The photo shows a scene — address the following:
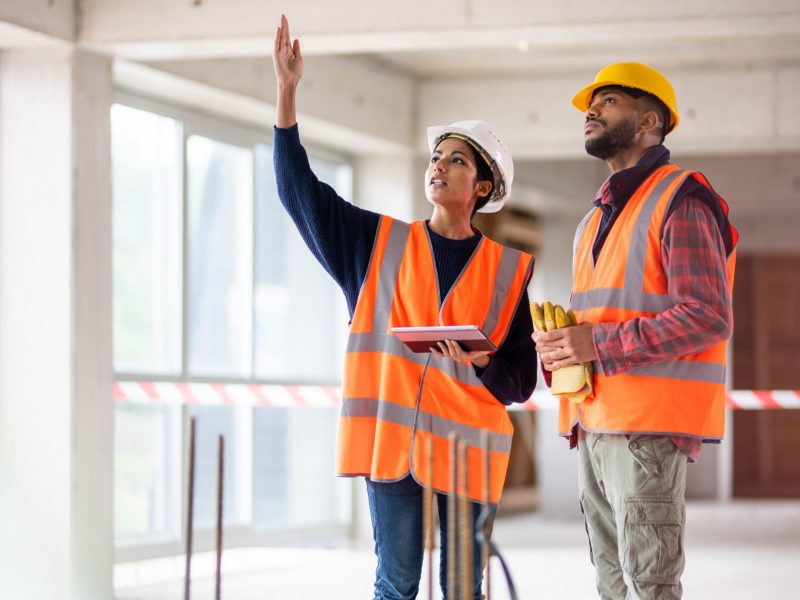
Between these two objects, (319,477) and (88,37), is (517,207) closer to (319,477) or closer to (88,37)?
(319,477)

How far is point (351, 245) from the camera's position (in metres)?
3.54

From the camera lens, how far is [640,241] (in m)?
3.14

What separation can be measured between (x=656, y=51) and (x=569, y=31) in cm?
268

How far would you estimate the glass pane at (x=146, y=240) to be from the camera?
24.3ft

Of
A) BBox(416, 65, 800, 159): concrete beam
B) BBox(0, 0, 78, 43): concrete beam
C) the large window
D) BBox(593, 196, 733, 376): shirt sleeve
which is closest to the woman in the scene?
BBox(593, 196, 733, 376): shirt sleeve

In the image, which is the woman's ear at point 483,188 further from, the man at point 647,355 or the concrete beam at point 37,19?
the concrete beam at point 37,19

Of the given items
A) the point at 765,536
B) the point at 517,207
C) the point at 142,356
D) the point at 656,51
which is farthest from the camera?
the point at 517,207

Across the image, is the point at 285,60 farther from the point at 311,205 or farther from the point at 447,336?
the point at 447,336

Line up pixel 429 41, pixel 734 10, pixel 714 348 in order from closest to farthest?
1. pixel 714 348
2. pixel 734 10
3. pixel 429 41

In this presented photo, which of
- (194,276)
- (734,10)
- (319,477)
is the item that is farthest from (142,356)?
(734,10)

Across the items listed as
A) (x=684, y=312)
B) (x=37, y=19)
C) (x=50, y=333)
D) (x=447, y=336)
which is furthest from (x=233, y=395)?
(x=684, y=312)

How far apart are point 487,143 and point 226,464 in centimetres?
508

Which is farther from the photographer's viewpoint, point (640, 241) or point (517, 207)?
point (517, 207)

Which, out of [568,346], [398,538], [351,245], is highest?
[351,245]
